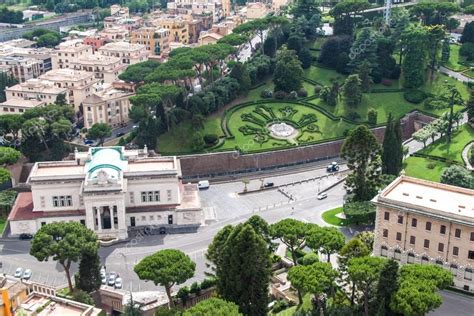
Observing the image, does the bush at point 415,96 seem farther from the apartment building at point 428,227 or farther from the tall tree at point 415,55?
the apartment building at point 428,227

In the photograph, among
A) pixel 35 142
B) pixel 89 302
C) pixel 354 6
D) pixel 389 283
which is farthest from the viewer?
pixel 354 6

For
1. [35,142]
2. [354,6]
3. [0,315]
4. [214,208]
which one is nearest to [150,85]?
[35,142]

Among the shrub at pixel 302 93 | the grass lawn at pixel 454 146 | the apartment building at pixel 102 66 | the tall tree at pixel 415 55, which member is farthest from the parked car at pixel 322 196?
the apartment building at pixel 102 66

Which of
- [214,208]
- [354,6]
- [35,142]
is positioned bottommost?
[214,208]

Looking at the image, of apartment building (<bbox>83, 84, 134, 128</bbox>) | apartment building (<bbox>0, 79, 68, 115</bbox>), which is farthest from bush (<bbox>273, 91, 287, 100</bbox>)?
apartment building (<bbox>0, 79, 68, 115</bbox>)

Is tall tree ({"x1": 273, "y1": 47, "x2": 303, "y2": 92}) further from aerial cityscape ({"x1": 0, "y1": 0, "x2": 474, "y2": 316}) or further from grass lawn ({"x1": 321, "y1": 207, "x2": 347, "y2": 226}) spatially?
grass lawn ({"x1": 321, "y1": 207, "x2": 347, "y2": 226})

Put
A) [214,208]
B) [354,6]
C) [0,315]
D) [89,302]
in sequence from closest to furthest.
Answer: [0,315] < [89,302] < [214,208] < [354,6]

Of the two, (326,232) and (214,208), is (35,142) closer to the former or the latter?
(214,208)
